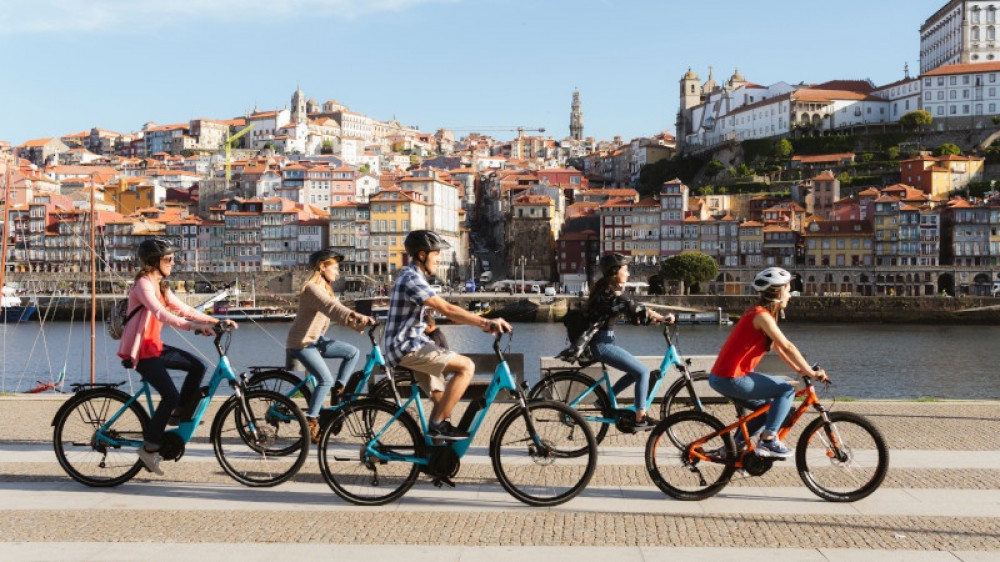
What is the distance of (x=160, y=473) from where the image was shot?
684cm

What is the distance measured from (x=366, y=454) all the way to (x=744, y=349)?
2.45 meters

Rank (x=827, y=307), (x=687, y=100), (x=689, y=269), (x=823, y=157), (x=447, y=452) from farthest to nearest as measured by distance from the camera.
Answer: (x=687, y=100) < (x=823, y=157) < (x=689, y=269) < (x=827, y=307) < (x=447, y=452)

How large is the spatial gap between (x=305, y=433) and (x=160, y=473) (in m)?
1.03

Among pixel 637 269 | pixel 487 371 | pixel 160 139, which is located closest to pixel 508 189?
pixel 637 269

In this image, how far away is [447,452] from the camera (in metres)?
6.22

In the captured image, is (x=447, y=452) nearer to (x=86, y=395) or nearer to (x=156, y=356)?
(x=156, y=356)

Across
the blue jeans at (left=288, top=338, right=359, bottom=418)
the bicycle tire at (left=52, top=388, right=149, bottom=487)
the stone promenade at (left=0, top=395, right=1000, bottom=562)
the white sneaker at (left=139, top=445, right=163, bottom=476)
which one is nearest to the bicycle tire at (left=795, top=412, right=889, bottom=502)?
the stone promenade at (left=0, top=395, right=1000, bottom=562)

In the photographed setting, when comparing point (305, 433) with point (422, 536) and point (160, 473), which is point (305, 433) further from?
point (422, 536)

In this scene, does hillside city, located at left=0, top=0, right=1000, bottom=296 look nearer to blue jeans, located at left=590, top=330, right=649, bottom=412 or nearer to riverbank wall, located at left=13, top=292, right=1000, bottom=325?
riverbank wall, located at left=13, top=292, right=1000, bottom=325

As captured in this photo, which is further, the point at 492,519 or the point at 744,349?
the point at 744,349

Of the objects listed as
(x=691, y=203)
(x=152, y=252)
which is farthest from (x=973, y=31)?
(x=152, y=252)

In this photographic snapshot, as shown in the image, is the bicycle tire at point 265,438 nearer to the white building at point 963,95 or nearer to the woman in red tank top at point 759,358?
the woman in red tank top at point 759,358

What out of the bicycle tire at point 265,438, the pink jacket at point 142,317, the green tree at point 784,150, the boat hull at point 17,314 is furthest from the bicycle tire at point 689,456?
the green tree at point 784,150

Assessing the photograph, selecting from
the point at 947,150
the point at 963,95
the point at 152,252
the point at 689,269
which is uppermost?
the point at 963,95
